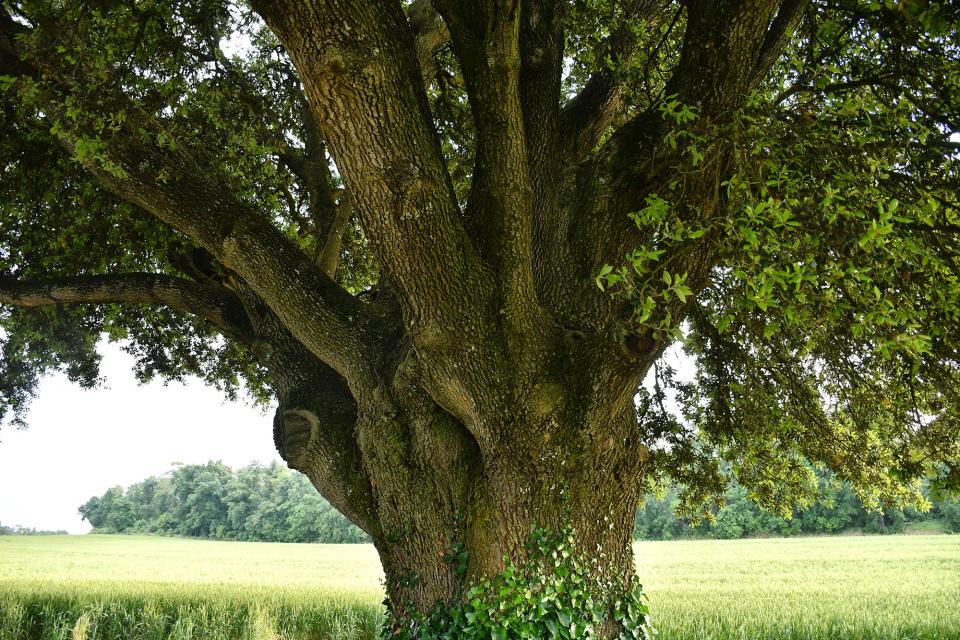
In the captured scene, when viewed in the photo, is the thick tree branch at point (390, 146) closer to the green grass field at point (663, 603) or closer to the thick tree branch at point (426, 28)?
the thick tree branch at point (426, 28)

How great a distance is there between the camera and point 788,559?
25703mm

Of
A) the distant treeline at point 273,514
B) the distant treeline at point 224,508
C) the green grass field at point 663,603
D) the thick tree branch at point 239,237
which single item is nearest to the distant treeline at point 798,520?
the distant treeline at point 273,514

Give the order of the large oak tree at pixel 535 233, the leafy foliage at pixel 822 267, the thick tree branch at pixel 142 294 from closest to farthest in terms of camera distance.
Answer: the leafy foliage at pixel 822 267, the large oak tree at pixel 535 233, the thick tree branch at pixel 142 294

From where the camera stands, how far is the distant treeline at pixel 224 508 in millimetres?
58969

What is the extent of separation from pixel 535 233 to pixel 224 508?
6917 cm

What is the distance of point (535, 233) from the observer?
18.1 feet

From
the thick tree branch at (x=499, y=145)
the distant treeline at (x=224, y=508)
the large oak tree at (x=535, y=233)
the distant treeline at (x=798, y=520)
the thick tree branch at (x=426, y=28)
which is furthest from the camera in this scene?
the distant treeline at (x=224, y=508)

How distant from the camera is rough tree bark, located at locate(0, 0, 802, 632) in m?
4.29

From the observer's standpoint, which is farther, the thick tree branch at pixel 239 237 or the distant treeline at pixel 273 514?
the distant treeline at pixel 273 514

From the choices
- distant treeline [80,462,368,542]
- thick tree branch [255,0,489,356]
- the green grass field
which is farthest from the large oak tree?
distant treeline [80,462,368,542]

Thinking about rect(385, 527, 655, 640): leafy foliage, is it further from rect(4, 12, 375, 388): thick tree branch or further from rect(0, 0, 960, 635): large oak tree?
rect(4, 12, 375, 388): thick tree branch

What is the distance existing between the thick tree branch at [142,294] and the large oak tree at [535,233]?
0.04 metres

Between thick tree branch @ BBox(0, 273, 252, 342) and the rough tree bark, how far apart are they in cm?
167

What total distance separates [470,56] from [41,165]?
692 cm
